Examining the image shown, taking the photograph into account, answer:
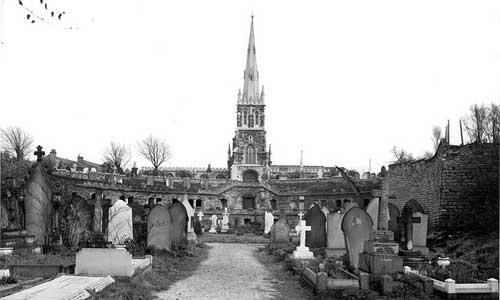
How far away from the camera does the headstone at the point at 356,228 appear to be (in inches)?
503

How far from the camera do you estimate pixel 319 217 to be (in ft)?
63.8

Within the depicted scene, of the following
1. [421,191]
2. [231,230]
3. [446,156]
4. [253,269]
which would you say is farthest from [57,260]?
[231,230]

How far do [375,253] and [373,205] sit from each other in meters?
5.98

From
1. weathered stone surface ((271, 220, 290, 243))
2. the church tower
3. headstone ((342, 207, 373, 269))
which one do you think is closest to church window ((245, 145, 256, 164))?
the church tower

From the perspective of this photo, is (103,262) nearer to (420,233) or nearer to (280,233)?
(420,233)

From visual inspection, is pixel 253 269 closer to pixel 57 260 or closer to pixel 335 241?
pixel 335 241

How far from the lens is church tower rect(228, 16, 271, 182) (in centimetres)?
7544

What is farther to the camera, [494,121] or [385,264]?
[494,121]

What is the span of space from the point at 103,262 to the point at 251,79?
68988 mm

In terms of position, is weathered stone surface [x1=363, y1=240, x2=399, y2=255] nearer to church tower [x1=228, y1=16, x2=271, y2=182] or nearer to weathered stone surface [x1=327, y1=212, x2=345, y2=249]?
weathered stone surface [x1=327, y1=212, x2=345, y2=249]

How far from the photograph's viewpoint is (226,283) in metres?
12.4

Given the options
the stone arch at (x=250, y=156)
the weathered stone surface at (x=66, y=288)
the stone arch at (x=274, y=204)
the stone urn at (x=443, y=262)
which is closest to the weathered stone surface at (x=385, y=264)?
the stone urn at (x=443, y=262)

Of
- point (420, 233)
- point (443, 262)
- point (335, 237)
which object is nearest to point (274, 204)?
point (335, 237)

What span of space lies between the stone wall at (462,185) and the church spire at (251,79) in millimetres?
55703
